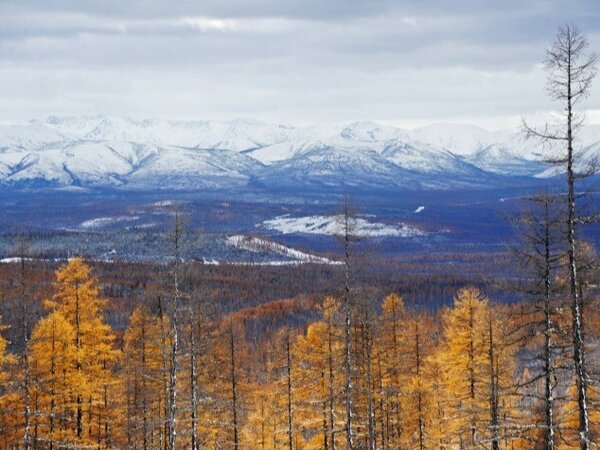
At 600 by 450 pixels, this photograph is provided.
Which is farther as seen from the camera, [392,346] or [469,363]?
[392,346]

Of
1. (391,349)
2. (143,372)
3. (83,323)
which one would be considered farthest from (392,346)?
(83,323)

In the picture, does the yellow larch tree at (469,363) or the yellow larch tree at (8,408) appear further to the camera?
the yellow larch tree at (469,363)

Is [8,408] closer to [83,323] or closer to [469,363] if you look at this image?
[83,323]

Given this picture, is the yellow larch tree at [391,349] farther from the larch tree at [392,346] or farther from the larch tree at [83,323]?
the larch tree at [83,323]

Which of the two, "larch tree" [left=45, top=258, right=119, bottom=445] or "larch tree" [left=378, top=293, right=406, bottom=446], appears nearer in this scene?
"larch tree" [left=45, top=258, right=119, bottom=445]

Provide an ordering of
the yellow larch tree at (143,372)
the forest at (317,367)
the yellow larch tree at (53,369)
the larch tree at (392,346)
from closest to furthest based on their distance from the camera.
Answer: the forest at (317,367) < the yellow larch tree at (53,369) < the yellow larch tree at (143,372) < the larch tree at (392,346)

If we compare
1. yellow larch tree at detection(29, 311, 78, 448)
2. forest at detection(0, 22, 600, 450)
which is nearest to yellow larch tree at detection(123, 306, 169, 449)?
forest at detection(0, 22, 600, 450)

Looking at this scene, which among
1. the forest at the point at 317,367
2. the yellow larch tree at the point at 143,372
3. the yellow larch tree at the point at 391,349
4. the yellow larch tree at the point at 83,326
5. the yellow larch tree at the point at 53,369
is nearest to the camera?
the forest at the point at 317,367

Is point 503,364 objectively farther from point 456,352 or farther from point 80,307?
point 80,307

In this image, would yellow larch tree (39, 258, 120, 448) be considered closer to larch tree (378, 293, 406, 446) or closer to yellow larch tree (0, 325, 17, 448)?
yellow larch tree (0, 325, 17, 448)

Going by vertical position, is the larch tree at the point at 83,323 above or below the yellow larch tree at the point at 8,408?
above

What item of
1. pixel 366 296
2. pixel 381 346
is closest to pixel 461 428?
pixel 381 346

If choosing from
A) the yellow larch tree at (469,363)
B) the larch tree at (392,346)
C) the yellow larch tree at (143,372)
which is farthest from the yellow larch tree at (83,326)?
the yellow larch tree at (469,363)
